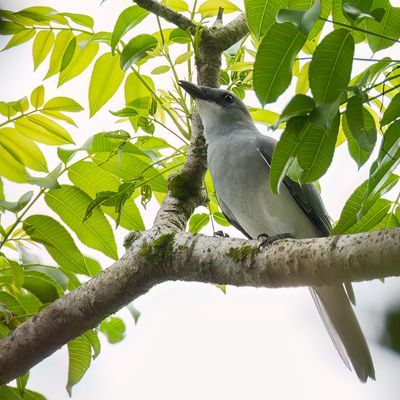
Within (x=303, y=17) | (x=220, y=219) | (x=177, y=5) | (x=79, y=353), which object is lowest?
(x=79, y=353)

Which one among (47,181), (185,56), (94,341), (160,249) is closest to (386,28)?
(160,249)

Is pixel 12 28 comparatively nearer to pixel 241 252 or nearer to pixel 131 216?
pixel 131 216

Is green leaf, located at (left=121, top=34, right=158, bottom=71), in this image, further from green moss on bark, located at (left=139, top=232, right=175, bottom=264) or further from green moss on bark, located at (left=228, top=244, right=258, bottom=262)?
green moss on bark, located at (left=228, top=244, right=258, bottom=262)

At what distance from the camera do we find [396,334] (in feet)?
4.82

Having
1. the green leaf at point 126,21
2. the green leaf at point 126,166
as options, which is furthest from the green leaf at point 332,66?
the green leaf at point 126,166

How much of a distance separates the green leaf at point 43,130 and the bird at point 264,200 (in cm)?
77

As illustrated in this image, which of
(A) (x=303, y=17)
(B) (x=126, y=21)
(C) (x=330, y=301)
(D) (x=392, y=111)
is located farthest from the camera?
(C) (x=330, y=301)

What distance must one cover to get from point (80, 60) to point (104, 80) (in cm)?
20

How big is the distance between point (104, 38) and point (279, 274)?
1.51 meters

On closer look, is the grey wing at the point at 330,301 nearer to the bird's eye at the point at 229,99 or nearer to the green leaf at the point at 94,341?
the bird's eye at the point at 229,99

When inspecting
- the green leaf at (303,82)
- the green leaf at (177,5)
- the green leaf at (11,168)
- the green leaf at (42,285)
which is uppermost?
the green leaf at (177,5)

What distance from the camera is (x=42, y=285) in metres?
3.06

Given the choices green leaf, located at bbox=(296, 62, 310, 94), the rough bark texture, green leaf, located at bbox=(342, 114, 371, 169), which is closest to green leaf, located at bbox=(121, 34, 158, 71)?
the rough bark texture

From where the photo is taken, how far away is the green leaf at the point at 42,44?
3414 mm
